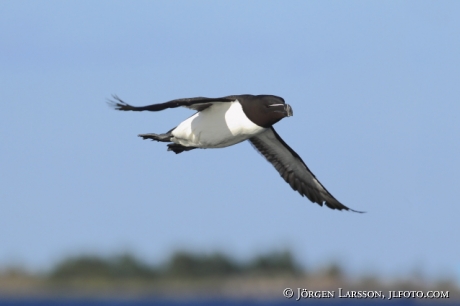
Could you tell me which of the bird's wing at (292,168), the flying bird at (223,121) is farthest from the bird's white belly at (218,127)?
the bird's wing at (292,168)

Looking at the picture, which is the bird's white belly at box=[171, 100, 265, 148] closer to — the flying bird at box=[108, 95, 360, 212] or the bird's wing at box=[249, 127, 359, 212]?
the flying bird at box=[108, 95, 360, 212]

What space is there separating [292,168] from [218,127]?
235cm

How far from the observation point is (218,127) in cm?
1327

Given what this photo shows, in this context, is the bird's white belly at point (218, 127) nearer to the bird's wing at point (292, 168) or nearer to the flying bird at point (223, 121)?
the flying bird at point (223, 121)

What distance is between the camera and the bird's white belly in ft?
43.2

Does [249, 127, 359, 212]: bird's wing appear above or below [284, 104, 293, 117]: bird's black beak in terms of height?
below

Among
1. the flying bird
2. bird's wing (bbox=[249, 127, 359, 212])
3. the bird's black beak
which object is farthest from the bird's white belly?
bird's wing (bbox=[249, 127, 359, 212])

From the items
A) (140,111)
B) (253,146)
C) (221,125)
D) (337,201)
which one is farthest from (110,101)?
(337,201)

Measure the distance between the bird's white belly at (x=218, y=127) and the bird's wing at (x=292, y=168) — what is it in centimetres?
150

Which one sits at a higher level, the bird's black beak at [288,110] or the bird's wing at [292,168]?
the bird's black beak at [288,110]

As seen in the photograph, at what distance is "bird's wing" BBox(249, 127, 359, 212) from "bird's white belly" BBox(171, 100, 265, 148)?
1.50m

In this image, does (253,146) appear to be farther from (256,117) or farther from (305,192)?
(256,117)

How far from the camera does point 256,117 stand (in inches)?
512

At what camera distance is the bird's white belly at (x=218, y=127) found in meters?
13.2
